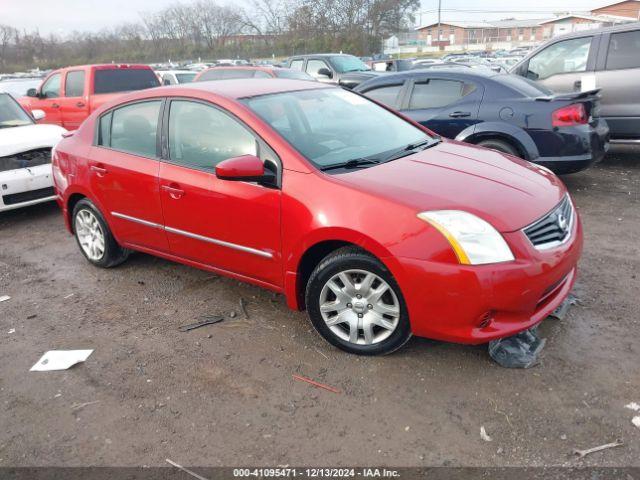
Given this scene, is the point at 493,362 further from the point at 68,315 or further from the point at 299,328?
the point at 68,315

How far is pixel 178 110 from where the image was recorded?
3.88 metres

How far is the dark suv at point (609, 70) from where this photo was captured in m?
6.97

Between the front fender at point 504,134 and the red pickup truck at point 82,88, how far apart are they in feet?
23.4

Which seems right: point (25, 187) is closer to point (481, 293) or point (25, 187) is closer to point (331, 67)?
point (481, 293)

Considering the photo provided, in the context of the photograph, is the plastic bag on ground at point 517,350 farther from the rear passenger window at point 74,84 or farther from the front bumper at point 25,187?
the rear passenger window at point 74,84

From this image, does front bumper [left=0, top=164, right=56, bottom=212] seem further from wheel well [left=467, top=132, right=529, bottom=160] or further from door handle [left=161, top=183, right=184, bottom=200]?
wheel well [left=467, top=132, right=529, bottom=160]

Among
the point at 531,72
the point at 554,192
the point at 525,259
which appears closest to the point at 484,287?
the point at 525,259

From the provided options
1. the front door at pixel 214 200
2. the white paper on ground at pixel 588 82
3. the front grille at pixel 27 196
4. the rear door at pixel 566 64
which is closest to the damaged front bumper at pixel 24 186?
the front grille at pixel 27 196

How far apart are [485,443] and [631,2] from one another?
69.1m

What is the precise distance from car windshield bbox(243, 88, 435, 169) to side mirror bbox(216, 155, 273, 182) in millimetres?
303

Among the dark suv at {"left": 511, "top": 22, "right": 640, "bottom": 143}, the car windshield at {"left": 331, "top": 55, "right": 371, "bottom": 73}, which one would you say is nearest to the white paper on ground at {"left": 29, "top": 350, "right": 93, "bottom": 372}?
the dark suv at {"left": 511, "top": 22, "right": 640, "bottom": 143}

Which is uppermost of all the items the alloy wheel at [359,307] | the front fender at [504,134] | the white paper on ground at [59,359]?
the front fender at [504,134]

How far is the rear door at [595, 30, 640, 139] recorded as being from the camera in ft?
22.8

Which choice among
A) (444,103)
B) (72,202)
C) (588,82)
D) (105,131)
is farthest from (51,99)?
(588,82)
